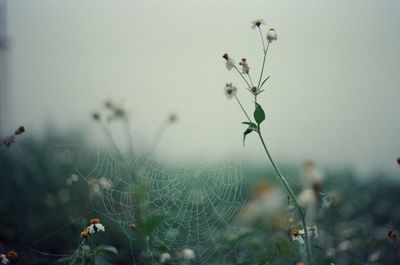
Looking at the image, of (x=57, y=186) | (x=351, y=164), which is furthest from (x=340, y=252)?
(x=57, y=186)

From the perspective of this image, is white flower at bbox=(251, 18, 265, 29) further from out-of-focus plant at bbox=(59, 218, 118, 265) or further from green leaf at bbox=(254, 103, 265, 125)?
out-of-focus plant at bbox=(59, 218, 118, 265)

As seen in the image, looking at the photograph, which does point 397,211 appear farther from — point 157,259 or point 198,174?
point 157,259

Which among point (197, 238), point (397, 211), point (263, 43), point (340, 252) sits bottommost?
point (397, 211)

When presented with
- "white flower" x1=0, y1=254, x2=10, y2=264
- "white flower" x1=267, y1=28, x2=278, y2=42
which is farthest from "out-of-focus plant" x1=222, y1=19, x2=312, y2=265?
"white flower" x1=0, y1=254, x2=10, y2=264

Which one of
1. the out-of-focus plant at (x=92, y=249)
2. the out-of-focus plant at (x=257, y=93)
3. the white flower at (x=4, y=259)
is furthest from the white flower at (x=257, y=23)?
the white flower at (x=4, y=259)

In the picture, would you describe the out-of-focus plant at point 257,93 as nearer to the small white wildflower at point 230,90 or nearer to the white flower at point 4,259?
the small white wildflower at point 230,90

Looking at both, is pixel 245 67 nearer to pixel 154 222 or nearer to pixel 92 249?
pixel 154 222
